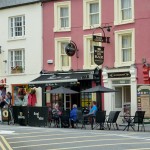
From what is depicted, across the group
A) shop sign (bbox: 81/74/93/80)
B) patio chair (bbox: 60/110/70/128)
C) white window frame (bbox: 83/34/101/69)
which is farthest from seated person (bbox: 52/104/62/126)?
white window frame (bbox: 83/34/101/69)

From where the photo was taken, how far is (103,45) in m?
33.9

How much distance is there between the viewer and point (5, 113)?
1284 inches

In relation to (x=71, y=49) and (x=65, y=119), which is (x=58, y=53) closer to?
(x=71, y=49)

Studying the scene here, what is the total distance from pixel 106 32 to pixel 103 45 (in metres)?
0.89

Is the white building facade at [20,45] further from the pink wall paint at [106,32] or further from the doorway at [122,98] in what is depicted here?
the doorway at [122,98]

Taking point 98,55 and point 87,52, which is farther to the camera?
point 87,52

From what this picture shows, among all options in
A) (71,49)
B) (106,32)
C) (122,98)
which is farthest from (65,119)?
(106,32)

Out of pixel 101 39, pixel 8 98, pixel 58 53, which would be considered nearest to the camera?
pixel 101 39

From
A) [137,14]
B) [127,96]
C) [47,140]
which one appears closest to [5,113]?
[127,96]

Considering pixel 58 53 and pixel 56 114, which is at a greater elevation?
pixel 58 53

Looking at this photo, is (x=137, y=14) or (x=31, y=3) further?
(x=31, y=3)

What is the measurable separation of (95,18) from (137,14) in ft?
12.2

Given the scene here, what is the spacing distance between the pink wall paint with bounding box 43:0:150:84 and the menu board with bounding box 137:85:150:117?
0.53 m

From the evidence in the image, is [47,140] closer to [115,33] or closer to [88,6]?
[115,33]
